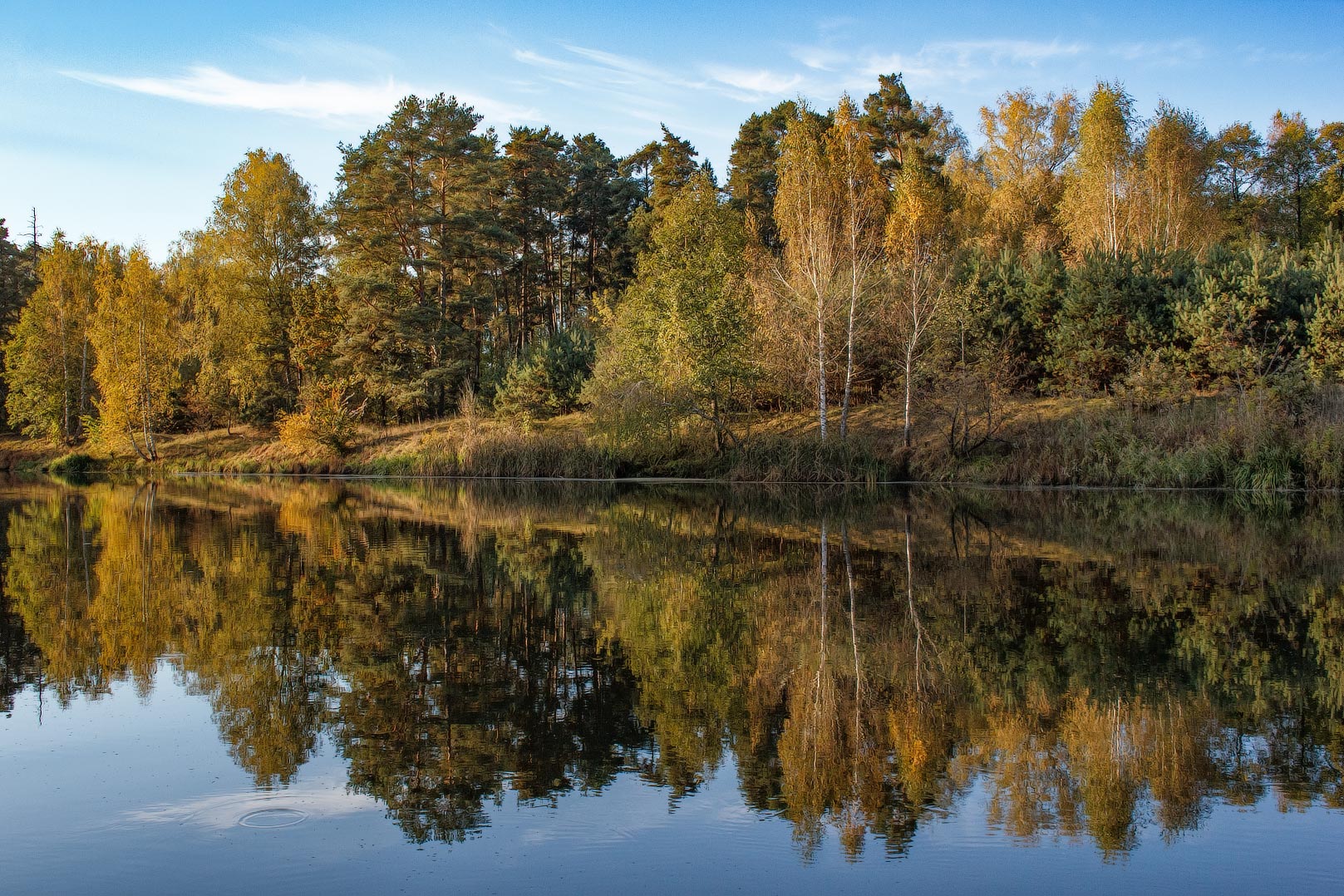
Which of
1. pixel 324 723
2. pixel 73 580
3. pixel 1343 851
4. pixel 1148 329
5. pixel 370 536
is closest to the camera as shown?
pixel 1343 851

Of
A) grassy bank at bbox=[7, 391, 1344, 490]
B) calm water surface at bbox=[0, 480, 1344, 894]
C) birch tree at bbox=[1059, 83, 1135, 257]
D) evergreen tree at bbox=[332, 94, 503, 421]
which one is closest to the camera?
calm water surface at bbox=[0, 480, 1344, 894]

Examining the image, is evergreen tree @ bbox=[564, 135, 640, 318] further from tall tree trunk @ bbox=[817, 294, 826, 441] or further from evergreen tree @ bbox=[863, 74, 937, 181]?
tall tree trunk @ bbox=[817, 294, 826, 441]

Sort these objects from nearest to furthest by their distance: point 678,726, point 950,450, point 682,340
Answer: point 678,726 → point 950,450 → point 682,340

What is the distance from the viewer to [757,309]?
1296 inches

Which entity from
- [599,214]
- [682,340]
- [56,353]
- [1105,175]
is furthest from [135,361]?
[1105,175]

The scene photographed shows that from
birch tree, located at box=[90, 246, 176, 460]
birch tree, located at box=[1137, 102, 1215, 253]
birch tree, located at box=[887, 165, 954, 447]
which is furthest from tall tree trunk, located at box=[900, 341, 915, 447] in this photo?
birch tree, located at box=[90, 246, 176, 460]

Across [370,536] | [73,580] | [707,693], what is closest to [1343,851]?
[707,693]

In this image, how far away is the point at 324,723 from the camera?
5.64 meters

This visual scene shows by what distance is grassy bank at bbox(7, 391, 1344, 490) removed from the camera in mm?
23422

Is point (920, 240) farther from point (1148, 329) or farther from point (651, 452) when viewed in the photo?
point (651, 452)

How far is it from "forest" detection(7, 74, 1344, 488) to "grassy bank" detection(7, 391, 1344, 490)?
10 cm

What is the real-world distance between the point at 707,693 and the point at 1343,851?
130 inches

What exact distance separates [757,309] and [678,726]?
2816 cm

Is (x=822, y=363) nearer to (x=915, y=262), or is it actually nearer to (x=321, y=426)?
(x=915, y=262)
